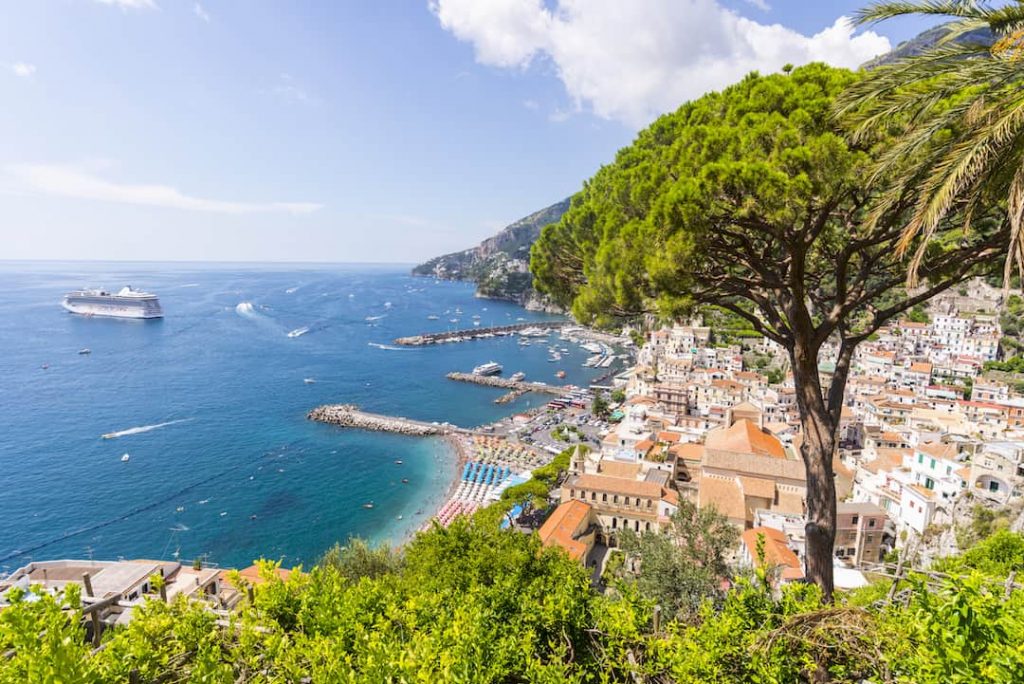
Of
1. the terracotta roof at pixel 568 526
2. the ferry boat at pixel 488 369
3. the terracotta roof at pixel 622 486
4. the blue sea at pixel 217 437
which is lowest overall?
the blue sea at pixel 217 437

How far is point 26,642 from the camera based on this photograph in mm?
2975

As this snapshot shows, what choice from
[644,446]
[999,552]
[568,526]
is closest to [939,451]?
[999,552]

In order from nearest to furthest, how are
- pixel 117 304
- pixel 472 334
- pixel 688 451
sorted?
pixel 688 451, pixel 472 334, pixel 117 304

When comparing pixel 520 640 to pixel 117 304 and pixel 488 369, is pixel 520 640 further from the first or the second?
pixel 117 304

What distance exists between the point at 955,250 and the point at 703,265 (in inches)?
112

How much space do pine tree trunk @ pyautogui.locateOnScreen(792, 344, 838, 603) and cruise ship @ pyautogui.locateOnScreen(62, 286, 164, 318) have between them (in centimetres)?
10601

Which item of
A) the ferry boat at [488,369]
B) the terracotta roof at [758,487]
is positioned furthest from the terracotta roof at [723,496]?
the ferry boat at [488,369]

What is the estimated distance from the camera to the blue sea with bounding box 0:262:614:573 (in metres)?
26.8

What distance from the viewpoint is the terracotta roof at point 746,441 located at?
87.5 ft

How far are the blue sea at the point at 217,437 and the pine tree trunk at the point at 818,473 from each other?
24227mm

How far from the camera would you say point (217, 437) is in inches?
1523

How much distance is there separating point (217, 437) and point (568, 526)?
1264 inches

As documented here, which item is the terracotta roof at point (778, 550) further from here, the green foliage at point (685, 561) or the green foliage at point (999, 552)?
the green foliage at point (999, 552)

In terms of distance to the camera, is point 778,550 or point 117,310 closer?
point 778,550
